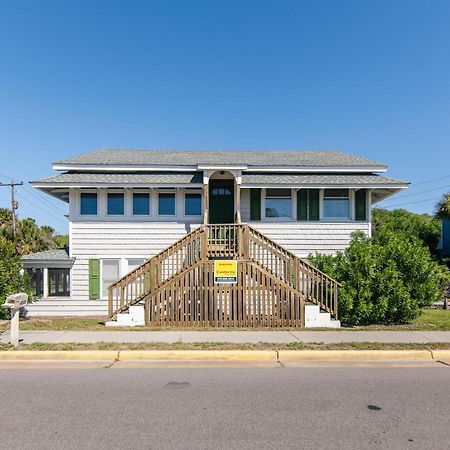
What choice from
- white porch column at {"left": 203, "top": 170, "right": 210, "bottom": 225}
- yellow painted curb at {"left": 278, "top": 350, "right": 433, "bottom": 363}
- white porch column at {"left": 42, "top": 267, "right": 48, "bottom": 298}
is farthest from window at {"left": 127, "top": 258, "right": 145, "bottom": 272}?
yellow painted curb at {"left": 278, "top": 350, "right": 433, "bottom": 363}

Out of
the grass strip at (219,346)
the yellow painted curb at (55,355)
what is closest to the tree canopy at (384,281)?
the grass strip at (219,346)

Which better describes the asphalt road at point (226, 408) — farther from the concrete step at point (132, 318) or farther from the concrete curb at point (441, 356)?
the concrete step at point (132, 318)

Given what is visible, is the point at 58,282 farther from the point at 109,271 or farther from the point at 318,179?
the point at 318,179

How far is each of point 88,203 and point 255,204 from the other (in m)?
6.61

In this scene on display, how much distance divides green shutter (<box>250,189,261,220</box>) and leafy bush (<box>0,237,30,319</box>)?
8714 millimetres

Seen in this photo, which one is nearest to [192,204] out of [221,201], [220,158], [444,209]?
[221,201]

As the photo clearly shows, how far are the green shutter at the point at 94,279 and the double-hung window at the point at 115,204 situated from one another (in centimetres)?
201

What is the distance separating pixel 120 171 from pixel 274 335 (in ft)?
30.8

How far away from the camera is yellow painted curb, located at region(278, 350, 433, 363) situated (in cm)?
733

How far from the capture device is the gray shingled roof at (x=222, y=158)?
15336 millimetres

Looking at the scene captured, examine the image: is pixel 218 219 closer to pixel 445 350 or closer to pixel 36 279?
pixel 36 279

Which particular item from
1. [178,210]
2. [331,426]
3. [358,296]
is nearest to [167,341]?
[331,426]

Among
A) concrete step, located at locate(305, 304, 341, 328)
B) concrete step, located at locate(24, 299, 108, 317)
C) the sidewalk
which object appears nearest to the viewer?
the sidewalk

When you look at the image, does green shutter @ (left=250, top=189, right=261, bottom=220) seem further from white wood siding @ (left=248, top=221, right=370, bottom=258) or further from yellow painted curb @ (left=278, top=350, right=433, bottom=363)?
yellow painted curb @ (left=278, top=350, right=433, bottom=363)
